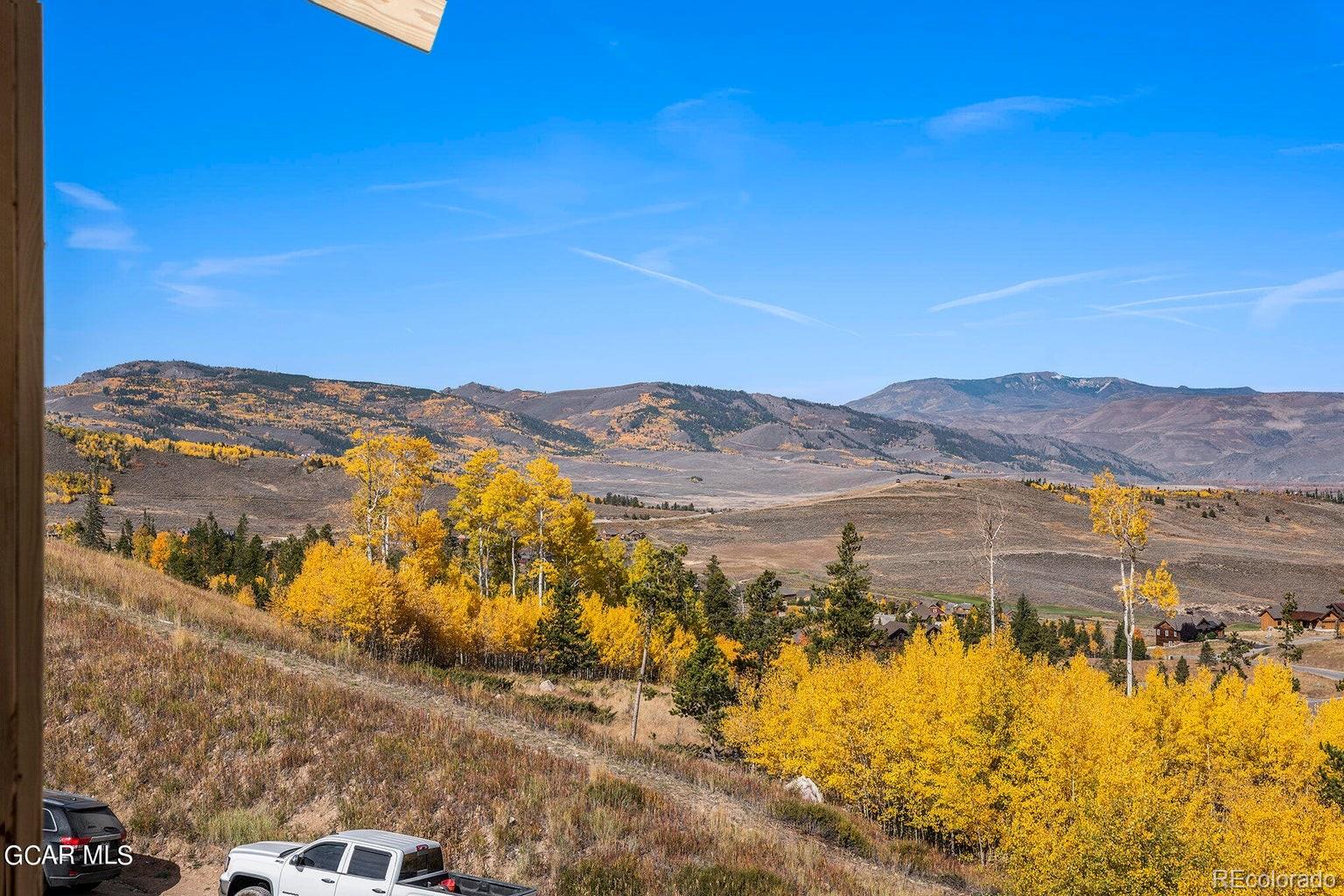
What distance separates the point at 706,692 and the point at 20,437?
47.0 meters

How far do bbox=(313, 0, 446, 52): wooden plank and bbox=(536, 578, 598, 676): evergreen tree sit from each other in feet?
171

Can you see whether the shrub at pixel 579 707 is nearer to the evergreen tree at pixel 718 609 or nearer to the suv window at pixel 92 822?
the evergreen tree at pixel 718 609

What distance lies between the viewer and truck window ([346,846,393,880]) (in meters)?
11.3

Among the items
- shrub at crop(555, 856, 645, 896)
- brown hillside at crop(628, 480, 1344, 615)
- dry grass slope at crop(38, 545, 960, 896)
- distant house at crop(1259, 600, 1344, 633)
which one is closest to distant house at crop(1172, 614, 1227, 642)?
distant house at crop(1259, 600, 1344, 633)

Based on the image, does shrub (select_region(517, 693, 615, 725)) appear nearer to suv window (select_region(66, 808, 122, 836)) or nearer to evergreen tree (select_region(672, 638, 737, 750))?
evergreen tree (select_region(672, 638, 737, 750))

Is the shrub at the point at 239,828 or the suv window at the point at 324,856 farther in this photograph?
the shrub at the point at 239,828

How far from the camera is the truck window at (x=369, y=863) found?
11.3 m

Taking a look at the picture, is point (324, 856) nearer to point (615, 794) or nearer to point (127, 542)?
point (615, 794)

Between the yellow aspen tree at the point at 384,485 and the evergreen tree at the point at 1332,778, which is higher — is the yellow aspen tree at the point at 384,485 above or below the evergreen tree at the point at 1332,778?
above

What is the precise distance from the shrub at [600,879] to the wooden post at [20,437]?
13.7 metres

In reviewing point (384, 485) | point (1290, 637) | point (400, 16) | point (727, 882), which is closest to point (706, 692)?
point (384, 485)

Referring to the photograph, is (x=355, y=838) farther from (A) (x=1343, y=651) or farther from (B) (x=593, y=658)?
(A) (x=1343, y=651)

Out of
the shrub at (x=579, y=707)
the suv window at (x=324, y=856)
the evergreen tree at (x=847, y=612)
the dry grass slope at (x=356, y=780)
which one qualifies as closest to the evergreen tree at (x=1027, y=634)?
the evergreen tree at (x=847, y=612)

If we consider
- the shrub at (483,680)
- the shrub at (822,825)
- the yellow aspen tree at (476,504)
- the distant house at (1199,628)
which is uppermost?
the yellow aspen tree at (476,504)
